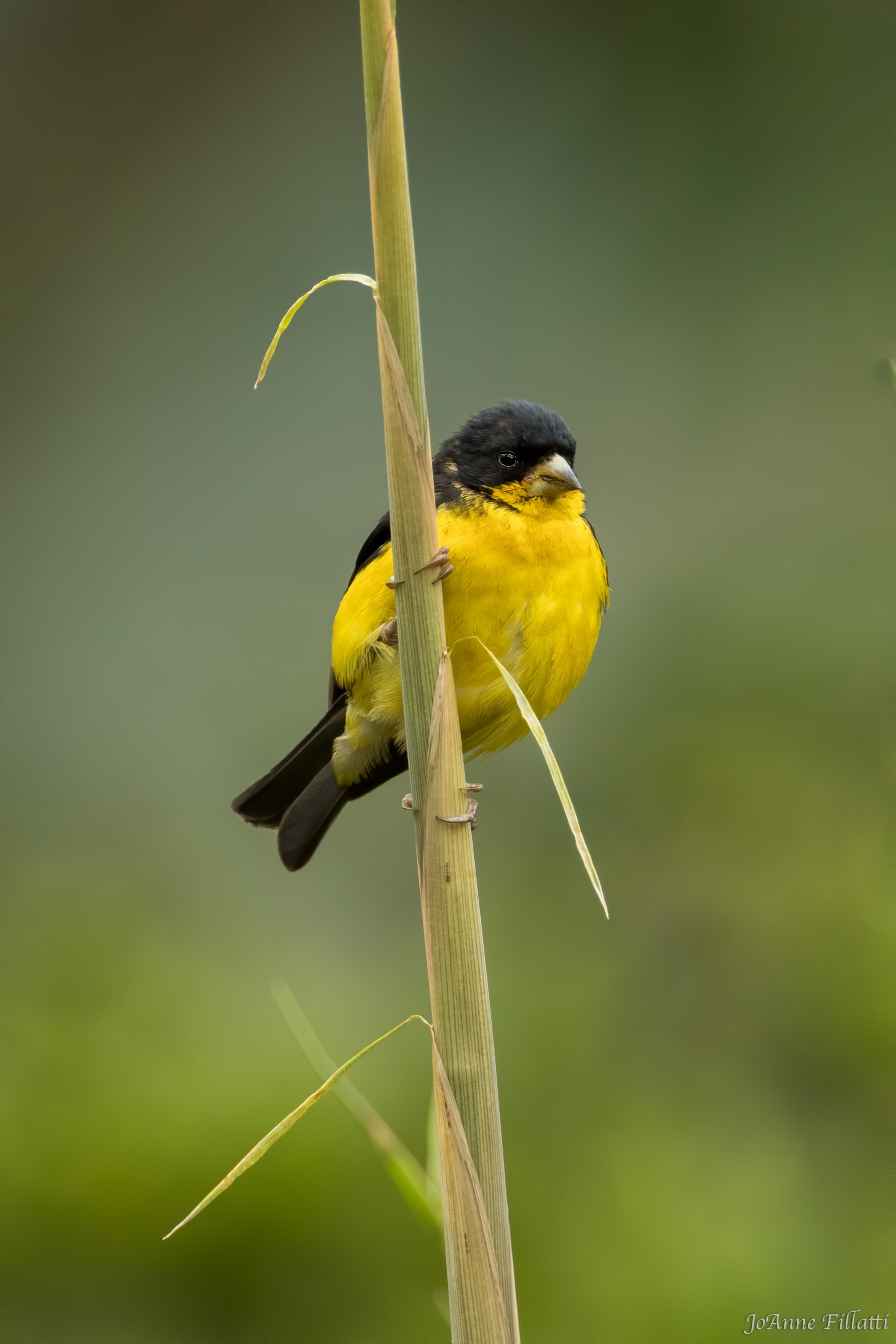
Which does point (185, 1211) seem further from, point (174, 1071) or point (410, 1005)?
point (410, 1005)

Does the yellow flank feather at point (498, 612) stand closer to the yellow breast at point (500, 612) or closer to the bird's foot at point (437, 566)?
the yellow breast at point (500, 612)

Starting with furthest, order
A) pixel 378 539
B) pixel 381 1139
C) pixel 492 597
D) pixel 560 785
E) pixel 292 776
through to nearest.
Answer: pixel 292 776 < pixel 378 539 < pixel 492 597 < pixel 381 1139 < pixel 560 785

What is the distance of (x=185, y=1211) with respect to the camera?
68.2 inches

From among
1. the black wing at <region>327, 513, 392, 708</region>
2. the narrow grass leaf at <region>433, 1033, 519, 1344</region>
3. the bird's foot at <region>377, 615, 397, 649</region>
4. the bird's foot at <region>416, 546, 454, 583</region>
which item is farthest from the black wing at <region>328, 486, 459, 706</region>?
the narrow grass leaf at <region>433, 1033, 519, 1344</region>

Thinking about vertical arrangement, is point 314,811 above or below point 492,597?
below

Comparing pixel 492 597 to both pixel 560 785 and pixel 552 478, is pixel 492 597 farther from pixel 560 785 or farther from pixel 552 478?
pixel 560 785

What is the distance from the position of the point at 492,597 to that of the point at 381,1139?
76 centimetres

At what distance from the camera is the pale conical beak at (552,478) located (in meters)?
1.34

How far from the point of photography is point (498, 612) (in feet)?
4.37

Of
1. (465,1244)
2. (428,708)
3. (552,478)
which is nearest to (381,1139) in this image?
(465,1244)

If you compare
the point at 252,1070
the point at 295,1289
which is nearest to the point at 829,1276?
the point at 295,1289

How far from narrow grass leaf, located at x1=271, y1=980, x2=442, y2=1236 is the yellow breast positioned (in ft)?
2.28

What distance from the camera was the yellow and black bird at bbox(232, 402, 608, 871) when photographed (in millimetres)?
1328

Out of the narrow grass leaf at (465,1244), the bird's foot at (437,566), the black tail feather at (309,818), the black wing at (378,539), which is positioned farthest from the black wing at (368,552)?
the narrow grass leaf at (465,1244)
